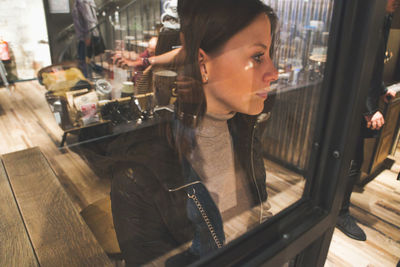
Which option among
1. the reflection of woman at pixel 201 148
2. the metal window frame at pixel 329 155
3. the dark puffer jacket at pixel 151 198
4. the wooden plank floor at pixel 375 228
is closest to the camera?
the metal window frame at pixel 329 155

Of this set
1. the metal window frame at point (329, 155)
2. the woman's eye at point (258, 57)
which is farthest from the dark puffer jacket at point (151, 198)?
the woman's eye at point (258, 57)

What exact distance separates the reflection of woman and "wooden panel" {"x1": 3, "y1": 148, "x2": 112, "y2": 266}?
8 centimetres

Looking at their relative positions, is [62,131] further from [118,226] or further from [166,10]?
[166,10]

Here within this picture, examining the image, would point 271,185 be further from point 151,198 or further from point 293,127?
point 151,198

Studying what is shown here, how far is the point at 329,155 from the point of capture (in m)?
0.53

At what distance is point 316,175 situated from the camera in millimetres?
554

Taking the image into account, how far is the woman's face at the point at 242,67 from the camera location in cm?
55

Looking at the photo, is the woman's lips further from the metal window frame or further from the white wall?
the white wall

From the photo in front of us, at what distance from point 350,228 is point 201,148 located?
1.44 metres

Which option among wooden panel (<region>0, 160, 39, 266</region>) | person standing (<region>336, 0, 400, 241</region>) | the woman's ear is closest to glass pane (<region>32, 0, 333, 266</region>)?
the woman's ear

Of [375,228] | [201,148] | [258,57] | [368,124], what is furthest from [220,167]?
[375,228]

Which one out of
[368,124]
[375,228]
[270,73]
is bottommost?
[375,228]

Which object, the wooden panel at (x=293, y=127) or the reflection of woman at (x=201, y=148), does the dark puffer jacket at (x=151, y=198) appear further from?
the wooden panel at (x=293, y=127)

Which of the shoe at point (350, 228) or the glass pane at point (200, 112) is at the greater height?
the glass pane at point (200, 112)
